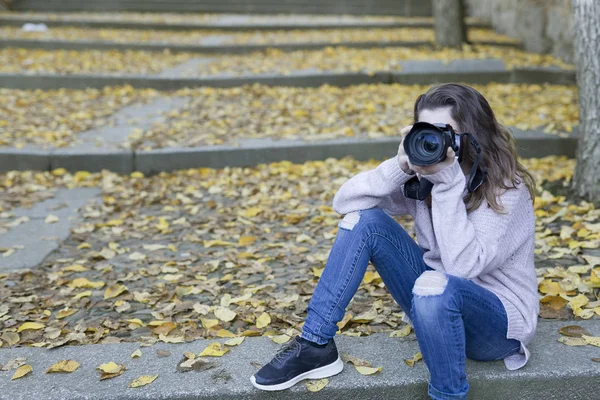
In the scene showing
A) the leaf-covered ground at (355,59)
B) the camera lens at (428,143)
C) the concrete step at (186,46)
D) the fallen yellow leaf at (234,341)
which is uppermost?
the concrete step at (186,46)

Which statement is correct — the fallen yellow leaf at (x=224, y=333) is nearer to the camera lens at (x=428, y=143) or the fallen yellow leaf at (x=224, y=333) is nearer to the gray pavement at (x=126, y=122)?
the camera lens at (x=428, y=143)

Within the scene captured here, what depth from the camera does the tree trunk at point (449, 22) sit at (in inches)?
371

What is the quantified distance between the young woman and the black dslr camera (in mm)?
28

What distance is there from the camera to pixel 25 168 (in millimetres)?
5613

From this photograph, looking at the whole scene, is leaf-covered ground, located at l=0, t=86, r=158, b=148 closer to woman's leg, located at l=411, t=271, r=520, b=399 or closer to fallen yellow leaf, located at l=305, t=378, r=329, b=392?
fallen yellow leaf, located at l=305, t=378, r=329, b=392

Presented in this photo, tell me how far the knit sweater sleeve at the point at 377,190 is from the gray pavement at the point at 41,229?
218 centimetres

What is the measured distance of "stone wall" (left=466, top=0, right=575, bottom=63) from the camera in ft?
28.1

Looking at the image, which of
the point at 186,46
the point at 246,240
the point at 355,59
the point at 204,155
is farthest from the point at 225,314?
the point at 186,46

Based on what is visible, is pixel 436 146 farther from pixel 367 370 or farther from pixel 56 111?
pixel 56 111

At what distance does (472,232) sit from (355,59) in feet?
23.6

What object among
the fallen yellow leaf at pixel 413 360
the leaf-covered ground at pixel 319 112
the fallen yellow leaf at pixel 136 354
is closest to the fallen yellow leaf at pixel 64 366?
the fallen yellow leaf at pixel 136 354

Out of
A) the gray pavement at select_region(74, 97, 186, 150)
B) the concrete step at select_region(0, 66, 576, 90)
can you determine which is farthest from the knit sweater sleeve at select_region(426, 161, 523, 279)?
the concrete step at select_region(0, 66, 576, 90)

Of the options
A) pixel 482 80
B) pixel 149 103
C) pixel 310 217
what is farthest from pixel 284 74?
pixel 310 217

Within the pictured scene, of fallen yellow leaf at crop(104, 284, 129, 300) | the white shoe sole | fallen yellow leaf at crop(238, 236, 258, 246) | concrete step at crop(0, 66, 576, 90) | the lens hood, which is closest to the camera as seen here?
the lens hood
